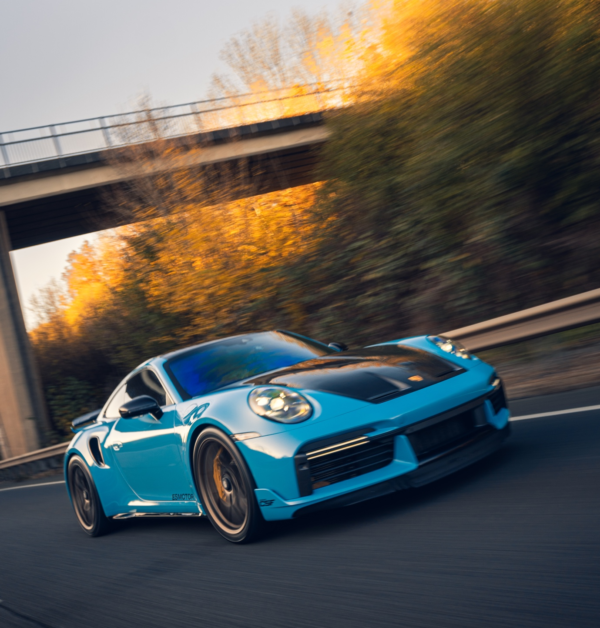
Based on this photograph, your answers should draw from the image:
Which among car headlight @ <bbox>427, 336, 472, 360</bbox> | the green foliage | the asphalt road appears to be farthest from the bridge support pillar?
car headlight @ <bbox>427, 336, 472, 360</bbox>

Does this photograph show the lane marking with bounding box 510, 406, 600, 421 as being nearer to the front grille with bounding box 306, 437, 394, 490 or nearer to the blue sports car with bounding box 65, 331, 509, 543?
the blue sports car with bounding box 65, 331, 509, 543

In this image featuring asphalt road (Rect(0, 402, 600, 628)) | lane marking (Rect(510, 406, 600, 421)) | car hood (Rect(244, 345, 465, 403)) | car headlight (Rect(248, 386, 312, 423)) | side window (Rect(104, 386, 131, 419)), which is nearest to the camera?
asphalt road (Rect(0, 402, 600, 628))

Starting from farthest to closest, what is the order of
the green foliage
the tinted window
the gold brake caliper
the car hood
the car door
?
the green foliage
the tinted window
the car door
the gold brake caliper
the car hood

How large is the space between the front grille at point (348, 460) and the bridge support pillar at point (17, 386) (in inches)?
783

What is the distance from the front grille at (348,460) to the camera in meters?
3.82

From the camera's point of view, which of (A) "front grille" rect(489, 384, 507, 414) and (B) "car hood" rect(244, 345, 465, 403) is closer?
(B) "car hood" rect(244, 345, 465, 403)

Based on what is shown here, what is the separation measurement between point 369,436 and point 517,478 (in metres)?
0.92

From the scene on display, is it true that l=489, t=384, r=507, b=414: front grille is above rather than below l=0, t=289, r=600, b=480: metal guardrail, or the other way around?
below

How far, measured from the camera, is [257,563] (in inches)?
152

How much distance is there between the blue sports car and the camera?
12.6ft

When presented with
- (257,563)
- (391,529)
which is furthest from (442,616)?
(257,563)

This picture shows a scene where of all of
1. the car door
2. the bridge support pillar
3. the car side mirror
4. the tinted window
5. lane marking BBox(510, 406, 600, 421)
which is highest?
the bridge support pillar

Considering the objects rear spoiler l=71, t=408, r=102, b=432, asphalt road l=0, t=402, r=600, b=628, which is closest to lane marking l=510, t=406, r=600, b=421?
asphalt road l=0, t=402, r=600, b=628

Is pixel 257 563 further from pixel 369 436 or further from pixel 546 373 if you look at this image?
pixel 546 373
